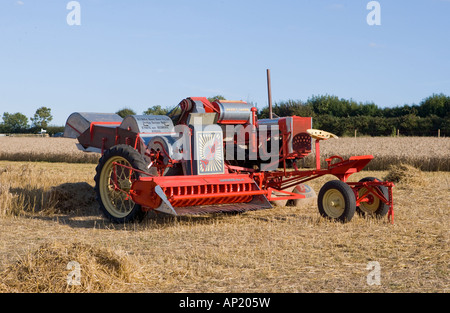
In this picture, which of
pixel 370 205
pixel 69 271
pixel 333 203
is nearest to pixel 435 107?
pixel 370 205

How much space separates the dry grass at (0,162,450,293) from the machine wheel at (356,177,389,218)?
0.96ft

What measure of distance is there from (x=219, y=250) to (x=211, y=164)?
2297 millimetres

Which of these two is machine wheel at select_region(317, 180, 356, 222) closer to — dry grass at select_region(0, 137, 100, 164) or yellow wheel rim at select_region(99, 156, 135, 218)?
yellow wheel rim at select_region(99, 156, 135, 218)

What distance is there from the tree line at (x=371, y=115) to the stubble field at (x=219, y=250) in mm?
23904

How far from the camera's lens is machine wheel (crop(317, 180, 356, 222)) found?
745 centimetres

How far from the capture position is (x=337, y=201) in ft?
25.5

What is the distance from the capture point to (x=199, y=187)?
749 centimetres

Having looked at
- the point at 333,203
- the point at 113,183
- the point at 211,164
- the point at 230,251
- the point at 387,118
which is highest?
the point at 387,118

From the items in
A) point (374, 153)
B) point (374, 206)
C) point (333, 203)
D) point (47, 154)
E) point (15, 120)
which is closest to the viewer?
point (333, 203)

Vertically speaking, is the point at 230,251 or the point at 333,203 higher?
the point at 333,203

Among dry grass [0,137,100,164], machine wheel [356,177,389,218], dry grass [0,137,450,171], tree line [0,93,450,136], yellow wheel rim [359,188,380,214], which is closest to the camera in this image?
machine wheel [356,177,389,218]

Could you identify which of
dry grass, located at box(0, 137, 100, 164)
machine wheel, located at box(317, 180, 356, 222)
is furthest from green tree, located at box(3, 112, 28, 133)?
machine wheel, located at box(317, 180, 356, 222)

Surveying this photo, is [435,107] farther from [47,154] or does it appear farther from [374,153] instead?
[47,154]

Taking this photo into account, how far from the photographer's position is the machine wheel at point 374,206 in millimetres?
7827
